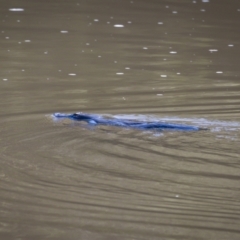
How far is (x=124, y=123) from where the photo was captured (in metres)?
6.62

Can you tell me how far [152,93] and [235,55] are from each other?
3.13 m

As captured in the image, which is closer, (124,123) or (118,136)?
(118,136)

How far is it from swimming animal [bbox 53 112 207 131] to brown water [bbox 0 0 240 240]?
0.16m

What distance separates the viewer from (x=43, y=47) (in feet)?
37.6

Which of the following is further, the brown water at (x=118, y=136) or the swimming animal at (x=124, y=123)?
the swimming animal at (x=124, y=123)

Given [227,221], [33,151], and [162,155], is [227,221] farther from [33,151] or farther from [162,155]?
[33,151]

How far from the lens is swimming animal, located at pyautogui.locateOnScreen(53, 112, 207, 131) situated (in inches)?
253

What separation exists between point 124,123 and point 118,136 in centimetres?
42

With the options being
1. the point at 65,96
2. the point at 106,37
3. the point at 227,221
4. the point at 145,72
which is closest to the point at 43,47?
the point at 106,37

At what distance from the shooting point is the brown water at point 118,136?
4633 mm

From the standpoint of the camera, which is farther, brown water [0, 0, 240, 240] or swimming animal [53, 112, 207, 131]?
swimming animal [53, 112, 207, 131]

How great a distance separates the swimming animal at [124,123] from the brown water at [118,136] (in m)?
0.16

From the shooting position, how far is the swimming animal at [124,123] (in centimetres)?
643

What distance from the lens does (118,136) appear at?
20.4ft
